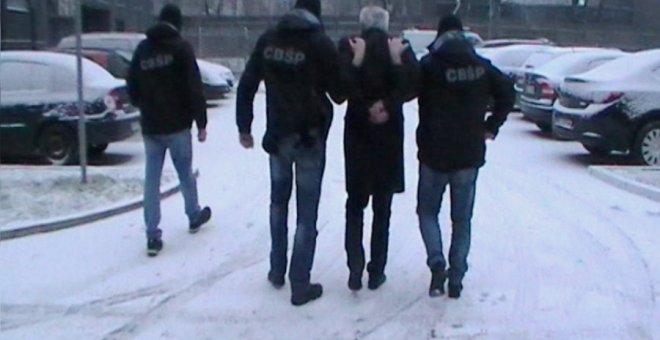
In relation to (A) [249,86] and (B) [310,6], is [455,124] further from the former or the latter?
(A) [249,86]

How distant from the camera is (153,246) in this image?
845 centimetres

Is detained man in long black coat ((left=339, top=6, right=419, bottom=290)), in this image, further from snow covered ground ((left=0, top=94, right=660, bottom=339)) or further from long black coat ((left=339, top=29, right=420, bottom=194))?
snow covered ground ((left=0, top=94, right=660, bottom=339))

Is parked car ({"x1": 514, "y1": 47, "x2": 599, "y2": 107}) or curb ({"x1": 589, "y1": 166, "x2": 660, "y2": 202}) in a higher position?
parked car ({"x1": 514, "y1": 47, "x2": 599, "y2": 107})

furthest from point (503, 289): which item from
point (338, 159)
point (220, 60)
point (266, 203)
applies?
point (220, 60)

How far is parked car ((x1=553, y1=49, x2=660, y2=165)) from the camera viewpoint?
13.9 metres

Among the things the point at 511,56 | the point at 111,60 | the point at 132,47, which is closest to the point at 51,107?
the point at 111,60

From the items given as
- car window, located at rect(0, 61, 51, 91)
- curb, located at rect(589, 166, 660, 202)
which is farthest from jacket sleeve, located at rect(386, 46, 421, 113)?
car window, located at rect(0, 61, 51, 91)

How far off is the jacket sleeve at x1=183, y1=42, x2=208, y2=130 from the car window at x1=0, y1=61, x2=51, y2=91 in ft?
19.3

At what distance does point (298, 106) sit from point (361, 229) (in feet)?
3.17

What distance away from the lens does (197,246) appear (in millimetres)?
8812

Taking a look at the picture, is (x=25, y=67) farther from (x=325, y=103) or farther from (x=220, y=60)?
(x=220, y=60)

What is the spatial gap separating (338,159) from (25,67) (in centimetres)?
433

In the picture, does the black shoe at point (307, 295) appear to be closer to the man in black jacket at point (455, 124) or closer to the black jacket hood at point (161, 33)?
the man in black jacket at point (455, 124)

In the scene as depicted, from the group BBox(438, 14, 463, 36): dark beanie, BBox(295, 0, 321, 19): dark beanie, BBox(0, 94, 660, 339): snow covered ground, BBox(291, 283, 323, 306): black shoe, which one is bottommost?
BBox(0, 94, 660, 339): snow covered ground
